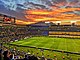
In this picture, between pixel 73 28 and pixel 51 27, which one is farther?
pixel 51 27

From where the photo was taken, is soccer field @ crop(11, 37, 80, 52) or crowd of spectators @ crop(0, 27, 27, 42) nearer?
soccer field @ crop(11, 37, 80, 52)

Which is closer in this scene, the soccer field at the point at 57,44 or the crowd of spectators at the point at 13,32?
the soccer field at the point at 57,44

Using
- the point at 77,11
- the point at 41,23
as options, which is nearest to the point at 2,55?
the point at 77,11

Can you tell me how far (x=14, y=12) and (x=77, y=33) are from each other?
23.7m

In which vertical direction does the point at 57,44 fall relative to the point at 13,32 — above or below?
above

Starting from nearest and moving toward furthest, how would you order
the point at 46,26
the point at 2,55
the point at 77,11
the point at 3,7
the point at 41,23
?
the point at 2,55 → the point at 3,7 → the point at 77,11 → the point at 41,23 → the point at 46,26

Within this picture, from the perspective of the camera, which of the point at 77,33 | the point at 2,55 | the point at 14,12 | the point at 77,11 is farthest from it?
the point at 77,33

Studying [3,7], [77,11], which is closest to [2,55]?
[3,7]

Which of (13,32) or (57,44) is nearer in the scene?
(57,44)

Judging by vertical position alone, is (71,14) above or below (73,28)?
above

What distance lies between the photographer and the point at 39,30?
85.9 m

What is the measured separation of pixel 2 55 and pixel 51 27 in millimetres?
74250

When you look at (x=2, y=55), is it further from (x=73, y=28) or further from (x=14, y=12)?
(x=73, y=28)

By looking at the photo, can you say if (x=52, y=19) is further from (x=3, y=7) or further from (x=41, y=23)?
(x=3, y=7)
